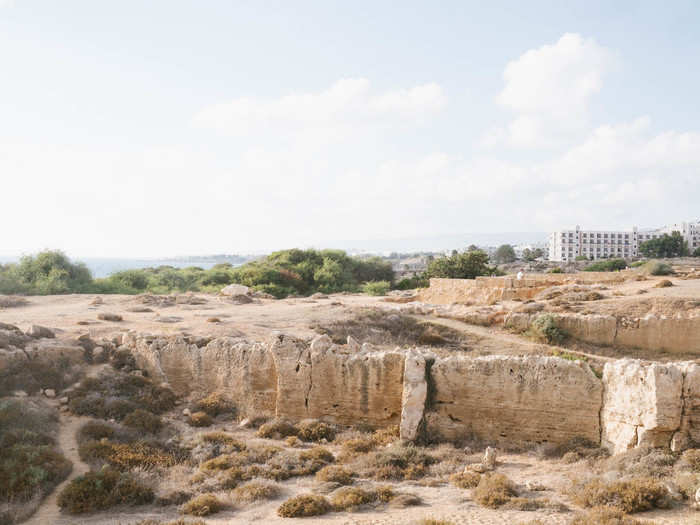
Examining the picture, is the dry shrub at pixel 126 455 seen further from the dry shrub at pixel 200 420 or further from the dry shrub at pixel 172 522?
the dry shrub at pixel 172 522

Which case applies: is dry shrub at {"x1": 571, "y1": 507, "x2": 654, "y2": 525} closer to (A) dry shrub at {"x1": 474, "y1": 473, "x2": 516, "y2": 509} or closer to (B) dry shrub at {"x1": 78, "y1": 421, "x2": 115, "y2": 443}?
(A) dry shrub at {"x1": 474, "y1": 473, "x2": 516, "y2": 509}

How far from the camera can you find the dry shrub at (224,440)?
33.6 feet

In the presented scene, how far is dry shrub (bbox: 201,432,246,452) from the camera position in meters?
10.2

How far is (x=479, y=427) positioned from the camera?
35.7 ft

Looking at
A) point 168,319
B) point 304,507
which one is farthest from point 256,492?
point 168,319

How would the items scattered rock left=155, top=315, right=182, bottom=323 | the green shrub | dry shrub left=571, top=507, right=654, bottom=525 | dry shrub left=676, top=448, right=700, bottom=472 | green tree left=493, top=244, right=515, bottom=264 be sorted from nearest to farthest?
dry shrub left=571, top=507, right=654, bottom=525 < dry shrub left=676, top=448, right=700, bottom=472 < scattered rock left=155, top=315, right=182, bottom=323 < the green shrub < green tree left=493, top=244, right=515, bottom=264

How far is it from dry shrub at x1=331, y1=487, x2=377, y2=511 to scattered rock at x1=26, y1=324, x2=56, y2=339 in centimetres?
980

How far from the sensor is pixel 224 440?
10516 millimetres

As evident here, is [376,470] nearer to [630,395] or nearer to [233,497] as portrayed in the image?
[233,497]

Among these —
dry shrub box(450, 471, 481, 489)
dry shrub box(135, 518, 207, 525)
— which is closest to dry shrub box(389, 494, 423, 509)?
dry shrub box(450, 471, 481, 489)

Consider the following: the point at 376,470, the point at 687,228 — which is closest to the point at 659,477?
the point at 376,470

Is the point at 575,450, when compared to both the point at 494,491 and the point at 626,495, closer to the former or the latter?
the point at 626,495

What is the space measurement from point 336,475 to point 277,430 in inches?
116

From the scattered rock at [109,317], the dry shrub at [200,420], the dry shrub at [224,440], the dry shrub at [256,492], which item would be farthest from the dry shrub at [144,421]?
the scattered rock at [109,317]
